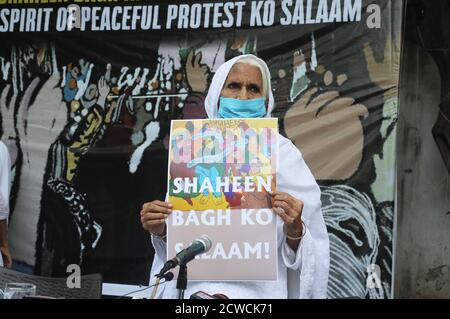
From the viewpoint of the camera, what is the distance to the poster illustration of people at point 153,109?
5605 mm

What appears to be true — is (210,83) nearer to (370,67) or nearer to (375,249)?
(370,67)

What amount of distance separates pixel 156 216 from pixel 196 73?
0.99 metres

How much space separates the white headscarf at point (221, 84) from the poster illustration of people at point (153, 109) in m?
0.05

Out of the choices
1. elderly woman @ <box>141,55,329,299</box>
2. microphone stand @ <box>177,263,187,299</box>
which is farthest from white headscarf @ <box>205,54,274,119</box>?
microphone stand @ <box>177,263,187,299</box>

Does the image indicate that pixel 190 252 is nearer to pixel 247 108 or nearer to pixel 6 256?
pixel 247 108

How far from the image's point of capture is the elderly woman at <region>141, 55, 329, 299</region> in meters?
5.58

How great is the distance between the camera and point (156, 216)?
5785 millimetres

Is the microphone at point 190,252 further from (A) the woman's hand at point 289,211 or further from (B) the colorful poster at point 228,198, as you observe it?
(A) the woman's hand at point 289,211

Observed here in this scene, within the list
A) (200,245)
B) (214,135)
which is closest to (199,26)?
(214,135)

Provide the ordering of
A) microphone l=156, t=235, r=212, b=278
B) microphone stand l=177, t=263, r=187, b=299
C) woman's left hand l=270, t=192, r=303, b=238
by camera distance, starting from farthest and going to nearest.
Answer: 1. woman's left hand l=270, t=192, r=303, b=238
2. microphone stand l=177, t=263, r=187, b=299
3. microphone l=156, t=235, r=212, b=278

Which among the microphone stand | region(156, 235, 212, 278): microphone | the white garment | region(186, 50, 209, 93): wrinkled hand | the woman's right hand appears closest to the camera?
region(156, 235, 212, 278): microphone

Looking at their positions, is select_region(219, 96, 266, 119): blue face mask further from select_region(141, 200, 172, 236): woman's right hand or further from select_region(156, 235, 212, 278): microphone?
select_region(156, 235, 212, 278): microphone
